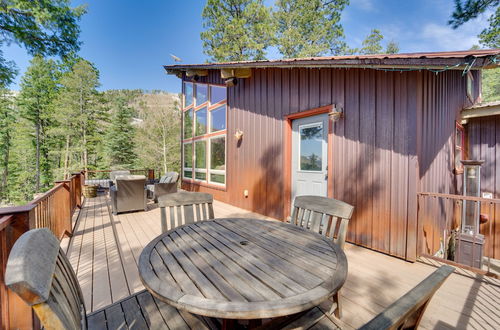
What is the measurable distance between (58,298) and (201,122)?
7.14 metres

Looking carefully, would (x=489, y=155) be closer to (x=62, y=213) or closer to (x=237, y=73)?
(x=237, y=73)

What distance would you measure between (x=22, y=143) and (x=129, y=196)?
1705cm

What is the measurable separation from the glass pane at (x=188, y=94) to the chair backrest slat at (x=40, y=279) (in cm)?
813

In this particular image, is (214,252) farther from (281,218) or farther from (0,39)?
(0,39)

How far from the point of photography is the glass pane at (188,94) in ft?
27.3

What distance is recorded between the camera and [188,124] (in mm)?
8438

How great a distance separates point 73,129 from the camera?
14070mm

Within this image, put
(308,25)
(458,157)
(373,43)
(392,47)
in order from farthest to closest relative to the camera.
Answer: (392,47) → (373,43) → (308,25) → (458,157)

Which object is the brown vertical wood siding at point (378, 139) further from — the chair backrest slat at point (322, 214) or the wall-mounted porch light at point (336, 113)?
the chair backrest slat at point (322, 214)

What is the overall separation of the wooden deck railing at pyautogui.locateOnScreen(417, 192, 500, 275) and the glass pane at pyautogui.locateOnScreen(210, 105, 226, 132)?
505 centimetres

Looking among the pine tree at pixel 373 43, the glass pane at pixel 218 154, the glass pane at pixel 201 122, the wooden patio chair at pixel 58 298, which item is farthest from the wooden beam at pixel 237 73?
the pine tree at pixel 373 43

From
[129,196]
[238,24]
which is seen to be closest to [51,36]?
[129,196]

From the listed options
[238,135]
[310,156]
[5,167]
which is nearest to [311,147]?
[310,156]

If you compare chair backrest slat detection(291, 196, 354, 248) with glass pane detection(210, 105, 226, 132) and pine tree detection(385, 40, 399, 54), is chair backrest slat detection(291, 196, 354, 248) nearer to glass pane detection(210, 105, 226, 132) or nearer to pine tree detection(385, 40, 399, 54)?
glass pane detection(210, 105, 226, 132)
